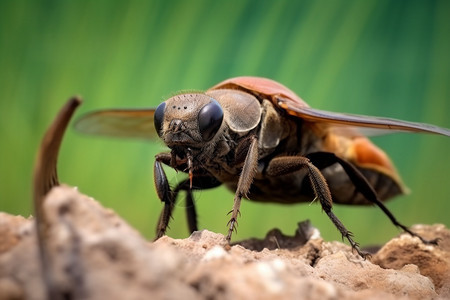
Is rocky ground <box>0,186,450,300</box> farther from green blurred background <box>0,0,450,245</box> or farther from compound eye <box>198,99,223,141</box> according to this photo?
green blurred background <box>0,0,450,245</box>

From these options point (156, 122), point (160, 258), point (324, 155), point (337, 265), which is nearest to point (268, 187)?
point (324, 155)

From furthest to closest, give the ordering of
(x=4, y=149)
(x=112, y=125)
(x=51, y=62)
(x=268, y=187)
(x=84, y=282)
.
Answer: (x=51, y=62)
(x=4, y=149)
(x=112, y=125)
(x=268, y=187)
(x=84, y=282)

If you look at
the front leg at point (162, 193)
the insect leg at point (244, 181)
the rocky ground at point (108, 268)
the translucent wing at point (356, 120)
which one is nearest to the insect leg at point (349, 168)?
the translucent wing at point (356, 120)

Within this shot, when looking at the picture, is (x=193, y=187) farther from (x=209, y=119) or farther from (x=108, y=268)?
(x=108, y=268)

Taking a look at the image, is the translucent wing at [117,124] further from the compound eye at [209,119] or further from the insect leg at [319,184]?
the insect leg at [319,184]

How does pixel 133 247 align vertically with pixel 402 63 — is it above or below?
below

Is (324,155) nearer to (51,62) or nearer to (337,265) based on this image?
(337,265)

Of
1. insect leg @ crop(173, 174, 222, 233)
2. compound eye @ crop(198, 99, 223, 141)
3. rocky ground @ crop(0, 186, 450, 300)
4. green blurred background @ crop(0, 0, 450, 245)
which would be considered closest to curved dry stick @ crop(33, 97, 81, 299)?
rocky ground @ crop(0, 186, 450, 300)
